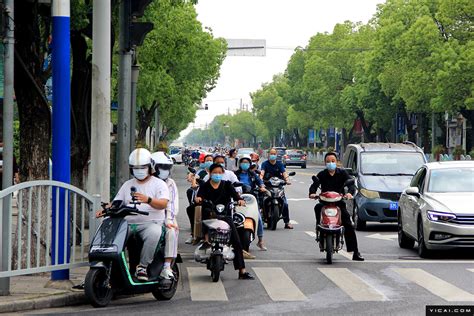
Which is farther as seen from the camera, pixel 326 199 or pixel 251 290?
pixel 326 199

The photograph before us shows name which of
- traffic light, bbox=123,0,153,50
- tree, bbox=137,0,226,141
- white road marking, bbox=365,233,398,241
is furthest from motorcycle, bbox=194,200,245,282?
tree, bbox=137,0,226,141

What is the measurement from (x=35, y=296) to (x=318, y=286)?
3797 millimetres

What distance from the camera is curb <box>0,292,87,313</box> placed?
34.7 feet

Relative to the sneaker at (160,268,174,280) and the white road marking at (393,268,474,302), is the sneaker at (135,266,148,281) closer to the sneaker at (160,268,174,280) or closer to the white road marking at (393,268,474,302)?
the sneaker at (160,268,174,280)

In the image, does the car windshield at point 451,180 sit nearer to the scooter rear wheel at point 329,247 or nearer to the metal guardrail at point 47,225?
the scooter rear wheel at point 329,247

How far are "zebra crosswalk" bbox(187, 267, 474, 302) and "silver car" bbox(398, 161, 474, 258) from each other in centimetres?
138

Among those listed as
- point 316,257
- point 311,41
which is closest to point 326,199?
point 316,257

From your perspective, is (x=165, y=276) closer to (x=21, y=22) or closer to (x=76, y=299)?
(x=76, y=299)

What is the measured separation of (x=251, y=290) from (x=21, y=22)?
4.68 m

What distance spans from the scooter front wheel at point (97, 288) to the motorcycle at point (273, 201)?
10.9 metres

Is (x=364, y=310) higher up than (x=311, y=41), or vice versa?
(x=311, y=41)

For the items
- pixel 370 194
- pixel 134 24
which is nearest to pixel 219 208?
pixel 134 24

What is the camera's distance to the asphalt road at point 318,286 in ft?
36.3

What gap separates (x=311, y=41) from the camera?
106m
